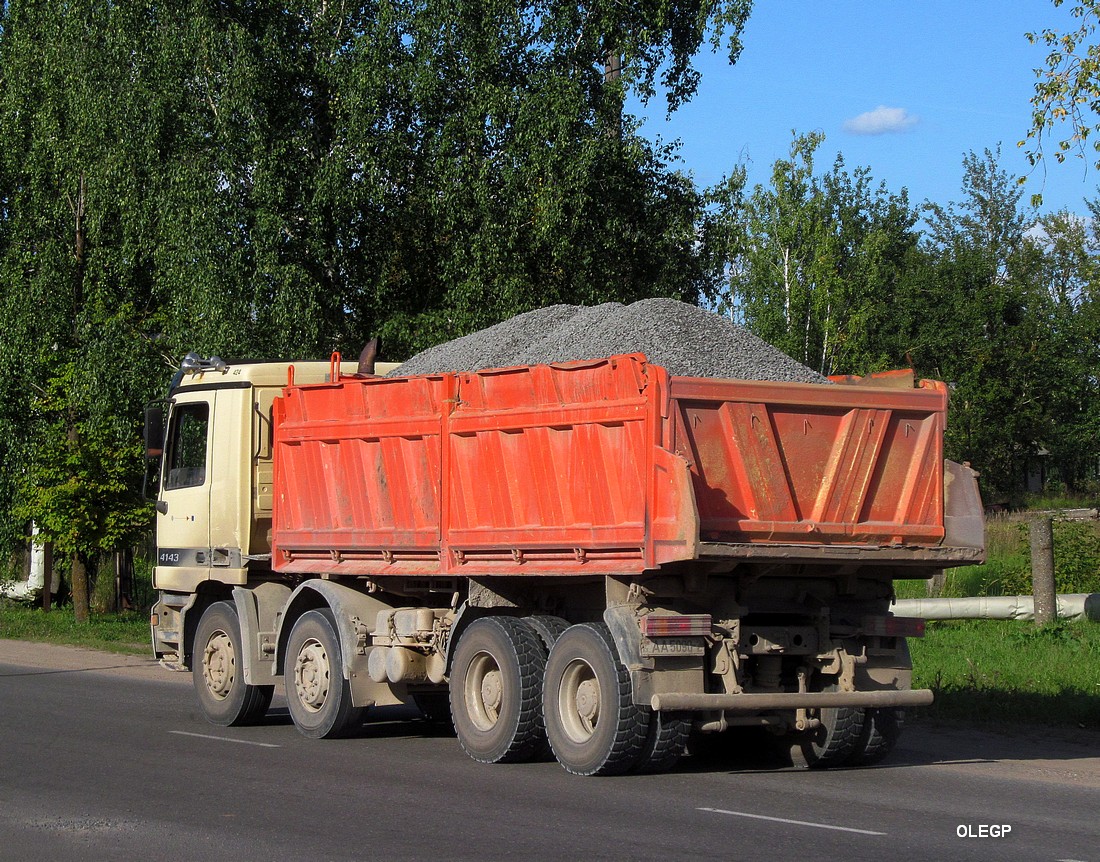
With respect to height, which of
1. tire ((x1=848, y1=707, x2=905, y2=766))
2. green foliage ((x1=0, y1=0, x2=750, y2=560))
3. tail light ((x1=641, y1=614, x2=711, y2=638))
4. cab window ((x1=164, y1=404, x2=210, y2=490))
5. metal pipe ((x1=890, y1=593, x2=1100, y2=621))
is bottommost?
tire ((x1=848, y1=707, x2=905, y2=766))

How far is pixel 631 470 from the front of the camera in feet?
31.5

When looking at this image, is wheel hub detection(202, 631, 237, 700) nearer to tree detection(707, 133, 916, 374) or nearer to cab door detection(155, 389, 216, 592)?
cab door detection(155, 389, 216, 592)

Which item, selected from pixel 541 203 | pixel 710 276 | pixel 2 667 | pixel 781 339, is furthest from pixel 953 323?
pixel 2 667

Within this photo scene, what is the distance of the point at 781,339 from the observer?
4572 cm

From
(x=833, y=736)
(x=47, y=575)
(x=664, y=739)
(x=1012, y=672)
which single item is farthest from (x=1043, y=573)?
(x=47, y=575)

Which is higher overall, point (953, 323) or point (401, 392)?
point (953, 323)

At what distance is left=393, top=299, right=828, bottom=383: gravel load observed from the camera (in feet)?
35.6

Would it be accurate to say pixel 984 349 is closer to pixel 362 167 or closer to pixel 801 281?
pixel 801 281

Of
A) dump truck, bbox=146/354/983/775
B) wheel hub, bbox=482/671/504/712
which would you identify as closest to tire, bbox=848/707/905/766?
dump truck, bbox=146/354/983/775

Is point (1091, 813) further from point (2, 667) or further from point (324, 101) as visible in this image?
point (324, 101)

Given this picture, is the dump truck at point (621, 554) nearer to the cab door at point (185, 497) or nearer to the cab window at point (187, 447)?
the cab door at point (185, 497)

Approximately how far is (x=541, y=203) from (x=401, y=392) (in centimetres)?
959

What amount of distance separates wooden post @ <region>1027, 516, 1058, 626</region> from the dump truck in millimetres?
8192

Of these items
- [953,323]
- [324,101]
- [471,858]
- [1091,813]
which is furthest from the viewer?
[953,323]
